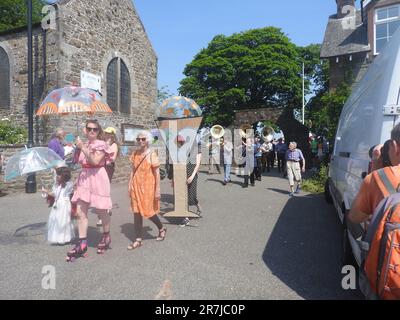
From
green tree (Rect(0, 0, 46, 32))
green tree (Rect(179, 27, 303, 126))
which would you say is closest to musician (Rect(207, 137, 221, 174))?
green tree (Rect(0, 0, 46, 32))

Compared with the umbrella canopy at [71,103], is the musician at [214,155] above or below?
below

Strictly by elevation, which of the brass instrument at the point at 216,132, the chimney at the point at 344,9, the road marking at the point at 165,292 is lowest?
the road marking at the point at 165,292

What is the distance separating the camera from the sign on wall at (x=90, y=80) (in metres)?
12.9

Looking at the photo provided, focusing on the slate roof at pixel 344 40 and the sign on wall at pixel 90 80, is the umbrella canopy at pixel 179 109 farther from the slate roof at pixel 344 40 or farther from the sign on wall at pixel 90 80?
the slate roof at pixel 344 40

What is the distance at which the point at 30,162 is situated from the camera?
17.2 feet

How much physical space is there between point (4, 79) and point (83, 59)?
350 centimetres

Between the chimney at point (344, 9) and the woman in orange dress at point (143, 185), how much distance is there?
24.5m

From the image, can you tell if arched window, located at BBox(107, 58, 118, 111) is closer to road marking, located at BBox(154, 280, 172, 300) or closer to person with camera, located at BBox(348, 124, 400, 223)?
road marking, located at BBox(154, 280, 172, 300)

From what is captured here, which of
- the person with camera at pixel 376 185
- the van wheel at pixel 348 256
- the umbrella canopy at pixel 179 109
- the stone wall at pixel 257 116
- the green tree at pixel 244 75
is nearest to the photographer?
the person with camera at pixel 376 185

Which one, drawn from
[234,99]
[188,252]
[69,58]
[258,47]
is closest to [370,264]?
[188,252]

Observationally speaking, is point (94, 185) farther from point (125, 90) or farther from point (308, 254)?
point (125, 90)

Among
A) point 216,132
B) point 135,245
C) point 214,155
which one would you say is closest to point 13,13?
point 216,132

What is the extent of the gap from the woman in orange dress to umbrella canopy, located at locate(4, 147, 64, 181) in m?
1.32
